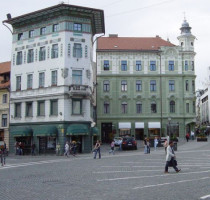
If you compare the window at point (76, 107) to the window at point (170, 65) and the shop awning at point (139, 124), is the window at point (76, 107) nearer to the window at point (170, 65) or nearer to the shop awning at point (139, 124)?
the shop awning at point (139, 124)

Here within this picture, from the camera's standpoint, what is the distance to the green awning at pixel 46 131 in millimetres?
40375

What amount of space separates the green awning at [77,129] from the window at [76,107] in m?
1.81

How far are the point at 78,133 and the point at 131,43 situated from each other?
102 ft

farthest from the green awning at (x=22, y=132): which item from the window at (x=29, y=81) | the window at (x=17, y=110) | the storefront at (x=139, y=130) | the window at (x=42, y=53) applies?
the storefront at (x=139, y=130)

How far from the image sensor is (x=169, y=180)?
53.5 ft

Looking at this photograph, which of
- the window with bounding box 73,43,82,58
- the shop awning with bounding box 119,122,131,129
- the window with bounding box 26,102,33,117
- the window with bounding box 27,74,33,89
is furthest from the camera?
the shop awning with bounding box 119,122,131,129

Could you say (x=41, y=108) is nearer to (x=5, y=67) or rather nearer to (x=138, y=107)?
(x=5, y=67)

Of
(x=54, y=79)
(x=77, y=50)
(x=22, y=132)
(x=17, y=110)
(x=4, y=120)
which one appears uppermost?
(x=77, y=50)

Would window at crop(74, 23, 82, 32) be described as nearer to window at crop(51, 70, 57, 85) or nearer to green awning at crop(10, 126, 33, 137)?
window at crop(51, 70, 57, 85)

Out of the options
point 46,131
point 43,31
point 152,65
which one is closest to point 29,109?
point 46,131

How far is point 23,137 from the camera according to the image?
1729 inches

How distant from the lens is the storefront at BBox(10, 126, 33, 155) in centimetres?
4244

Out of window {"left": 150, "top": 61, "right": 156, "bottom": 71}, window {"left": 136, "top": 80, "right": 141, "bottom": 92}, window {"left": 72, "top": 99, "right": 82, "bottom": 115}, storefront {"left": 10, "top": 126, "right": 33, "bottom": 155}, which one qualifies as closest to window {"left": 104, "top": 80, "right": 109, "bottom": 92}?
window {"left": 136, "top": 80, "right": 141, "bottom": 92}

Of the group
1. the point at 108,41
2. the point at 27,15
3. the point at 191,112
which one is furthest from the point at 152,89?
the point at 27,15
